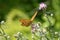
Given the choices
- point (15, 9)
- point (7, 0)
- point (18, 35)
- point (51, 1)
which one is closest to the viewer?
point (18, 35)

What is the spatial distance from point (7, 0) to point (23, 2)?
0.26 m

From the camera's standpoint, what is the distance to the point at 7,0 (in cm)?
472

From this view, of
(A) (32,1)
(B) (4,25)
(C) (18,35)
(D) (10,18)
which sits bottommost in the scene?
(C) (18,35)

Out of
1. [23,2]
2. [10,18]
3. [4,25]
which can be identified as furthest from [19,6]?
[4,25]

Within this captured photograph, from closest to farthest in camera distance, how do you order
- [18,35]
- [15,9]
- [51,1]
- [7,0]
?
1. [18,35]
2. [51,1]
3. [15,9]
4. [7,0]

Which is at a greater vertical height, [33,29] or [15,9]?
[15,9]

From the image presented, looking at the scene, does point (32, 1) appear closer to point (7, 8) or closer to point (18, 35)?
point (7, 8)

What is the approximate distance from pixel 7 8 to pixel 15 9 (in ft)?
0.71

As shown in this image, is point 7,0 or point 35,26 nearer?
point 35,26

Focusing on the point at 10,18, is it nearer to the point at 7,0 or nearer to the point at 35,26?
the point at 7,0

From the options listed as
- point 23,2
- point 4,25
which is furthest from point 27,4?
point 4,25

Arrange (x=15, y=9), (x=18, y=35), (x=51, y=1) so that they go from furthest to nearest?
(x=15, y=9) < (x=51, y=1) < (x=18, y=35)

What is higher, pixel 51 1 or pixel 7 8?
pixel 7 8

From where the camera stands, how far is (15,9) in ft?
14.5
